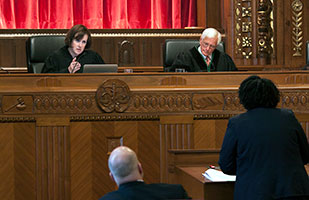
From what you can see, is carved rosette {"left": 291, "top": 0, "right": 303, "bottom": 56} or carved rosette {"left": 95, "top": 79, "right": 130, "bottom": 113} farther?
carved rosette {"left": 291, "top": 0, "right": 303, "bottom": 56}

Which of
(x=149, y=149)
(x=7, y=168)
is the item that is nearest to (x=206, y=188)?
(x=149, y=149)

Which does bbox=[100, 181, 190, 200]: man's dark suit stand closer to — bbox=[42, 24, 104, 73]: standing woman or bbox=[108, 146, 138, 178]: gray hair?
bbox=[108, 146, 138, 178]: gray hair

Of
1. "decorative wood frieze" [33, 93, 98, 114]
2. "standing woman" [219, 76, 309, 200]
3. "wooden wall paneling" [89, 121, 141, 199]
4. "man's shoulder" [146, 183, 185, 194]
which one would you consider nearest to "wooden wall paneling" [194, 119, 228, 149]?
"wooden wall paneling" [89, 121, 141, 199]

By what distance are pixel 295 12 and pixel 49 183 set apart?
4.75 meters

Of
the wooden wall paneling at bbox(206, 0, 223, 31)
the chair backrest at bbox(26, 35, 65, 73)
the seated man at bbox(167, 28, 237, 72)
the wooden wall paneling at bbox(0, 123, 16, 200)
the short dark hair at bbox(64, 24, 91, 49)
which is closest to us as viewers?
the wooden wall paneling at bbox(0, 123, 16, 200)

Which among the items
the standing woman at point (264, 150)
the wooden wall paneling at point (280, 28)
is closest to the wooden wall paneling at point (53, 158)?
the standing woman at point (264, 150)

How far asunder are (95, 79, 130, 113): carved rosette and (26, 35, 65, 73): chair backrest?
1529mm

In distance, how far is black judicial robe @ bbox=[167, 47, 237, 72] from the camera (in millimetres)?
6156

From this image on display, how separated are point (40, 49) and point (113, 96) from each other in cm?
168

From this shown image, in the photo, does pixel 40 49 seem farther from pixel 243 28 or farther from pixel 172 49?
pixel 243 28

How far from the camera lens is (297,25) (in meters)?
8.20

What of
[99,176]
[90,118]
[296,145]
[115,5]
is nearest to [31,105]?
[90,118]

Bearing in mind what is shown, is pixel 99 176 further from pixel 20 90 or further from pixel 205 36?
pixel 205 36

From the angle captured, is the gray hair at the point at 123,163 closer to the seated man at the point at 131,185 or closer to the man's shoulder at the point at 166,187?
the seated man at the point at 131,185
